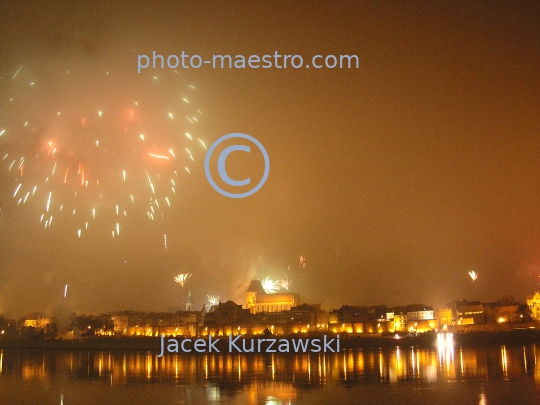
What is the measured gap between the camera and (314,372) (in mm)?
10898

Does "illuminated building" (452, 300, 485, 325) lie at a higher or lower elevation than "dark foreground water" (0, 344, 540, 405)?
higher

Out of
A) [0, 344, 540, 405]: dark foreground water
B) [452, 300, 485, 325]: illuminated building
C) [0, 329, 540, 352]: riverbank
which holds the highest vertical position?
[452, 300, 485, 325]: illuminated building

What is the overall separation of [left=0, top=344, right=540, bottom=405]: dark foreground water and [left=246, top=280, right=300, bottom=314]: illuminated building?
2538cm

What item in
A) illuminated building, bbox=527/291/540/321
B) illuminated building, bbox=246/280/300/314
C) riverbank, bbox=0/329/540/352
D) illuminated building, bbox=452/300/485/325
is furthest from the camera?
illuminated building, bbox=246/280/300/314

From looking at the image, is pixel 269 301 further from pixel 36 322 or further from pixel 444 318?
pixel 36 322

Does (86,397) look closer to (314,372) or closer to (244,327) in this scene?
(314,372)

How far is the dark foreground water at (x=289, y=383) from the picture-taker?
A: 7496 mm

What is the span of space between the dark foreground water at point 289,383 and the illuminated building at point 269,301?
83.3 ft

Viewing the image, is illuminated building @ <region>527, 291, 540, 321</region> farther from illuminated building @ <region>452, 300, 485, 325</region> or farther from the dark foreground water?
the dark foreground water

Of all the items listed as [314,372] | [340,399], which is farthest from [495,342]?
[340,399]

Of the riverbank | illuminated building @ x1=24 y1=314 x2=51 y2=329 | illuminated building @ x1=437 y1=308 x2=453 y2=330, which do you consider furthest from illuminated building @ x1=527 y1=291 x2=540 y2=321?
illuminated building @ x1=24 y1=314 x2=51 y2=329

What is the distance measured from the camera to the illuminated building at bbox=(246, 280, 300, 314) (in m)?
38.2

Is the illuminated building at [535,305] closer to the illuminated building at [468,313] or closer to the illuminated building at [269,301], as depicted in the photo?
→ the illuminated building at [468,313]

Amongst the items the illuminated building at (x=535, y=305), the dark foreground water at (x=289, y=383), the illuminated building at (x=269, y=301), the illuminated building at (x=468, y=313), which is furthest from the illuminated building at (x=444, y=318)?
the dark foreground water at (x=289, y=383)
